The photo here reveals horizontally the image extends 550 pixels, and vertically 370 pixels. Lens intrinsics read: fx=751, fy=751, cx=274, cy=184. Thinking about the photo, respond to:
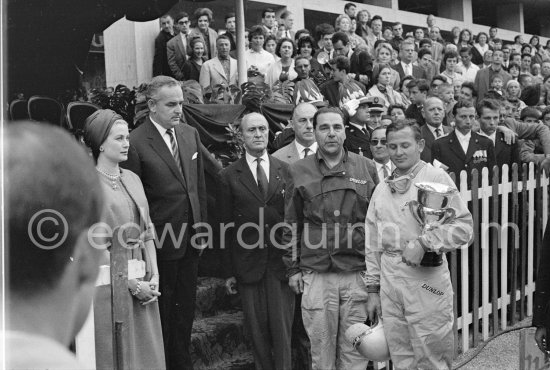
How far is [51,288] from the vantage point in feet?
3.27

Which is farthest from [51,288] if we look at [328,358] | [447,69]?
[447,69]

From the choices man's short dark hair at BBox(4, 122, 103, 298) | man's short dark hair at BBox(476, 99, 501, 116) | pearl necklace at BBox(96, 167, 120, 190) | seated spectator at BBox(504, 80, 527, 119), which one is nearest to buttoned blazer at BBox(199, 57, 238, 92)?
man's short dark hair at BBox(476, 99, 501, 116)

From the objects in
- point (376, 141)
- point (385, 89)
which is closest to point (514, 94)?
point (385, 89)

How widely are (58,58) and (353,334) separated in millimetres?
3437

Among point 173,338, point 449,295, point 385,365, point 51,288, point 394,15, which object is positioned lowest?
point 385,365

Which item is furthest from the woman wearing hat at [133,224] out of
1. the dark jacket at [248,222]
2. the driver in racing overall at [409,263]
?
the driver in racing overall at [409,263]

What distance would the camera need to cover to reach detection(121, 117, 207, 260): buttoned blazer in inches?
200

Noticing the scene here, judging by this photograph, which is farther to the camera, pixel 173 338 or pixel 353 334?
pixel 173 338

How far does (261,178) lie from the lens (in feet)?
18.3

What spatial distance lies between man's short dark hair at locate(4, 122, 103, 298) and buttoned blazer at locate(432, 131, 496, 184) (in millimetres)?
5987

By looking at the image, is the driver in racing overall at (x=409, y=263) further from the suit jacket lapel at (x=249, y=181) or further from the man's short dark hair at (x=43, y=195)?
the man's short dark hair at (x=43, y=195)

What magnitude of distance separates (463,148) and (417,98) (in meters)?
2.53

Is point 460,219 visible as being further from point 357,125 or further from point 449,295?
point 357,125

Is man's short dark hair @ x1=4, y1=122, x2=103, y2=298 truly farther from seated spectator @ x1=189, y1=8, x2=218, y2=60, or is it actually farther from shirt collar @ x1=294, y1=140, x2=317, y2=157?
seated spectator @ x1=189, y1=8, x2=218, y2=60
